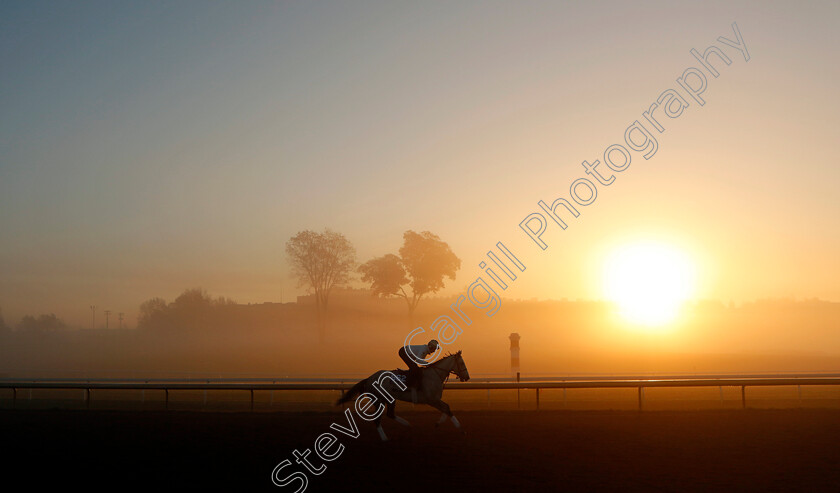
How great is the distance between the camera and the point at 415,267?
54.1 meters

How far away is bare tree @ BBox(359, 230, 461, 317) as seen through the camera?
177 ft

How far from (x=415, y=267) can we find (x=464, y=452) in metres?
43.6

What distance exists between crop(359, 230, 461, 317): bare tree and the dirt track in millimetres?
38504

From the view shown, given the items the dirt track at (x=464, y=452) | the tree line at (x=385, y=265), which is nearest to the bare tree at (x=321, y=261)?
the tree line at (x=385, y=265)

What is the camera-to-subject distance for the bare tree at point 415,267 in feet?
177

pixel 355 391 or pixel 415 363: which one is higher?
pixel 415 363

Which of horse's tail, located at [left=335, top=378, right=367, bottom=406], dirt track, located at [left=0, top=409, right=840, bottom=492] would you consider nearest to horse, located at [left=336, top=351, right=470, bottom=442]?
horse's tail, located at [left=335, top=378, right=367, bottom=406]

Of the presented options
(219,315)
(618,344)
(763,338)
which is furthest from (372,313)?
(763,338)

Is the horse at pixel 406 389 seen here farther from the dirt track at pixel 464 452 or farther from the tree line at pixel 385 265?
the tree line at pixel 385 265

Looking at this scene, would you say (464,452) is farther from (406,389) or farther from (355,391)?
(355,391)

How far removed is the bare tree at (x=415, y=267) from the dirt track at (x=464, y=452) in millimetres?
38504

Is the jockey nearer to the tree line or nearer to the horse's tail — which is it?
the horse's tail

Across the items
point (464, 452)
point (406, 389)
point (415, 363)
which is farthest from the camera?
point (415, 363)

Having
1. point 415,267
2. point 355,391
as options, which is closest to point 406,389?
point 355,391
